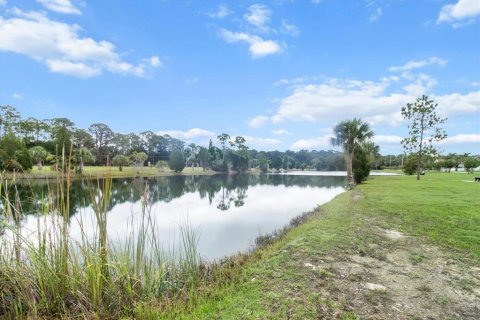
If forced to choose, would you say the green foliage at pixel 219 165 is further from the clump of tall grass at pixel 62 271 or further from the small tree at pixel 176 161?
the clump of tall grass at pixel 62 271

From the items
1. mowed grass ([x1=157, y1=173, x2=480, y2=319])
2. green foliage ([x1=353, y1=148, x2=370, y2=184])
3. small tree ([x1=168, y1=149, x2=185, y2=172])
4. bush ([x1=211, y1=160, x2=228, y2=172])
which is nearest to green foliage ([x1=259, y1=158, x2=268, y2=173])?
bush ([x1=211, y1=160, x2=228, y2=172])

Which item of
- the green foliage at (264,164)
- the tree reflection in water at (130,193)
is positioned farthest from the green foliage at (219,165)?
the tree reflection in water at (130,193)

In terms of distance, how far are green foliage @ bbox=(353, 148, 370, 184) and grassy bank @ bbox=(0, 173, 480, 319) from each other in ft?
75.1

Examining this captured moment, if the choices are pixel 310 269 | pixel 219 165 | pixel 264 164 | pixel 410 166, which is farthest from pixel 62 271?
pixel 264 164

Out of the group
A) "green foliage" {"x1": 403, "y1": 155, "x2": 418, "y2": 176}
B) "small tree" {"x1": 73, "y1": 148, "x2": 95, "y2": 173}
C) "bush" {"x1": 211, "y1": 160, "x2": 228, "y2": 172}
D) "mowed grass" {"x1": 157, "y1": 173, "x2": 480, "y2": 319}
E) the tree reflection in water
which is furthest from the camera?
"bush" {"x1": 211, "y1": 160, "x2": 228, "y2": 172}

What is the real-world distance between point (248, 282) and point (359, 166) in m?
26.8

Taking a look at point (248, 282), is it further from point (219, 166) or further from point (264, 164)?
point (264, 164)

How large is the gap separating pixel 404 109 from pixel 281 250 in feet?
86.3

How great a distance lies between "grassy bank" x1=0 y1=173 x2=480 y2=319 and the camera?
281 cm

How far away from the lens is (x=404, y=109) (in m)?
26.8

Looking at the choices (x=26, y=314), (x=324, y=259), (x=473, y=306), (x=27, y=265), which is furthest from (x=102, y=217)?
(x=473, y=306)

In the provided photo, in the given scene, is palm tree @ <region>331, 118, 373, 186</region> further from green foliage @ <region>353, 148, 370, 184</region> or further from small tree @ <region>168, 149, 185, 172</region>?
small tree @ <region>168, 149, 185, 172</region>

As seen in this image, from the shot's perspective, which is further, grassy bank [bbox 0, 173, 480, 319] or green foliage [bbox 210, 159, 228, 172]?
green foliage [bbox 210, 159, 228, 172]

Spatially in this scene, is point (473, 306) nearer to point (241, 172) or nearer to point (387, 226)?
point (387, 226)
